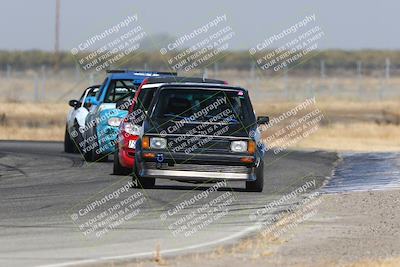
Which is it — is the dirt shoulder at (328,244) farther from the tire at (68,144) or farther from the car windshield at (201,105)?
the tire at (68,144)

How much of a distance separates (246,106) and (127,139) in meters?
1.92

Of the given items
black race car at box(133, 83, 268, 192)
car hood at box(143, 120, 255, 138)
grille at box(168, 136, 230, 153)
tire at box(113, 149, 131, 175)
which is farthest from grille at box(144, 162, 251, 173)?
tire at box(113, 149, 131, 175)

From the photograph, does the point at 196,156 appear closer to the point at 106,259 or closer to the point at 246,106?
the point at 246,106

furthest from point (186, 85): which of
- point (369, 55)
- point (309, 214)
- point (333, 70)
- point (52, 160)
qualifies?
point (369, 55)

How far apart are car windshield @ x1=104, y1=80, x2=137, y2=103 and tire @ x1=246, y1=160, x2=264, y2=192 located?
5565 millimetres

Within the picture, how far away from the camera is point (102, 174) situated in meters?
20.4

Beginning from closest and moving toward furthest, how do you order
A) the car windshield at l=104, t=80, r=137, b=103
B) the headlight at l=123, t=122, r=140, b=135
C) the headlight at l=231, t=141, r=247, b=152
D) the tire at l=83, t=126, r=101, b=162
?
the headlight at l=231, t=141, r=247, b=152 < the headlight at l=123, t=122, r=140, b=135 < the tire at l=83, t=126, r=101, b=162 < the car windshield at l=104, t=80, r=137, b=103

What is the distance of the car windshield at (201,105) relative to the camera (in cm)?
1770

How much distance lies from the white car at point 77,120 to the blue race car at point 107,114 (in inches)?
15.9

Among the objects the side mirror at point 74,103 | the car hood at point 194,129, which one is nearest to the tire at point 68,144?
the side mirror at point 74,103

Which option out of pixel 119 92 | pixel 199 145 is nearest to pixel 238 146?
pixel 199 145

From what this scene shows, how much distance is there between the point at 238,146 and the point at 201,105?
4.32 ft

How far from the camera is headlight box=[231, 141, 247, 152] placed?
17.1m

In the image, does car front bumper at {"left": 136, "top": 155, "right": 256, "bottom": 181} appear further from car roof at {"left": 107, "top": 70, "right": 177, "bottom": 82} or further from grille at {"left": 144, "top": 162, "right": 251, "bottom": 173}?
car roof at {"left": 107, "top": 70, "right": 177, "bottom": 82}
